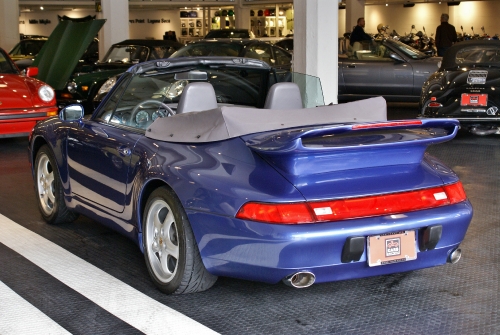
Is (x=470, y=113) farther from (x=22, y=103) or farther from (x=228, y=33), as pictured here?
(x=228, y=33)

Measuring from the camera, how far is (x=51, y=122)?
5.53 metres

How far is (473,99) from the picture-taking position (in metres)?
9.65

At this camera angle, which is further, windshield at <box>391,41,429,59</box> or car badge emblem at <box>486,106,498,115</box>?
windshield at <box>391,41,429,59</box>

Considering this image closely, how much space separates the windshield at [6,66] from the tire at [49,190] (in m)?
5.08

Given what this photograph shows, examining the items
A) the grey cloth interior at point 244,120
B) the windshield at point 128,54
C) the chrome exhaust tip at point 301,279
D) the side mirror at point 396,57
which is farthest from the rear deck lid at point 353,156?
the windshield at point 128,54

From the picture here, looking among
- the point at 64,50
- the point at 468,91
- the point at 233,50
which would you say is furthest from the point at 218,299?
the point at 233,50

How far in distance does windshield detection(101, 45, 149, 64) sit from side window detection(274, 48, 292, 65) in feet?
8.04

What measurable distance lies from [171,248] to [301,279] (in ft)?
2.73

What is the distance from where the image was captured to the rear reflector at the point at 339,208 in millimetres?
3475

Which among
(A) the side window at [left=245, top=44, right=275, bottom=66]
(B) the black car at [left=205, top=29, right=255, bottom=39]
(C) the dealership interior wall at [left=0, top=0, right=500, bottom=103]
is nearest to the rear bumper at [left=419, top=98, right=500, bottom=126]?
(C) the dealership interior wall at [left=0, top=0, right=500, bottom=103]

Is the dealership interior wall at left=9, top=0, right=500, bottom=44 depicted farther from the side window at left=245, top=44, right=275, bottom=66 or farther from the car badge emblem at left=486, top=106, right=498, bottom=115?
the car badge emblem at left=486, top=106, right=498, bottom=115

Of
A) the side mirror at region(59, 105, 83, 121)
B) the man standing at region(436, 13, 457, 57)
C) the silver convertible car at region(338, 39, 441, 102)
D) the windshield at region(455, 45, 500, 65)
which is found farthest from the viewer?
the man standing at region(436, 13, 457, 57)

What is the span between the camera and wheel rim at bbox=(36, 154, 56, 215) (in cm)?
566

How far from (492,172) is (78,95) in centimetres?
723
